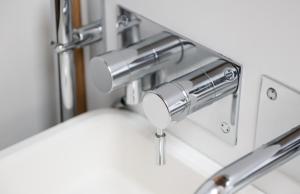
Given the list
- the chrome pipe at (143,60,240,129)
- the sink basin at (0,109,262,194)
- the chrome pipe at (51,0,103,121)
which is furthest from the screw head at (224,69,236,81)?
the chrome pipe at (51,0,103,121)

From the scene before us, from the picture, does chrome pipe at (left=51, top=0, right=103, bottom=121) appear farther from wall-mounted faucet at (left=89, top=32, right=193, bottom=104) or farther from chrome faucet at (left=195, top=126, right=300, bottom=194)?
chrome faucet at (left=195, top=126, right=300, bottom=194)

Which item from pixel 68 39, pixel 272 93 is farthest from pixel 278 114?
pixel 68 39

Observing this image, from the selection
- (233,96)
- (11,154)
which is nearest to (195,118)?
(233,96)

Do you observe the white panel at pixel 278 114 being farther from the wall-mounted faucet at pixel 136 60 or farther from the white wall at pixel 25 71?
the white wall at pixel 25 71

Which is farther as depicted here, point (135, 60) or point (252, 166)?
point (135, 60)

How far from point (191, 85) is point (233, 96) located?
5 cm

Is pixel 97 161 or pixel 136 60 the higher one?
pixel 136 60

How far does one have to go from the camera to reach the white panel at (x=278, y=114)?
0.58 metres

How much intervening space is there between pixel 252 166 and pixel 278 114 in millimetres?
107

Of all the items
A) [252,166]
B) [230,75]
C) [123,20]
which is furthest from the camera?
[123,20]

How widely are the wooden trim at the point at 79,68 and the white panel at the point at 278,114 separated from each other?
0.91 feet

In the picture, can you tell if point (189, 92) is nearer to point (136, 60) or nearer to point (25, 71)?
point (136, 60)

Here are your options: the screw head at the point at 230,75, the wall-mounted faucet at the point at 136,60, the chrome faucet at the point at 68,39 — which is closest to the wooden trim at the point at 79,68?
the chrome faucet at the point at 68,39

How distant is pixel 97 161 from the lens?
0.75 metres
